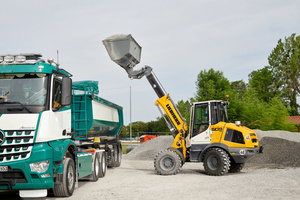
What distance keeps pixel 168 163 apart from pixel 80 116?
418 cm

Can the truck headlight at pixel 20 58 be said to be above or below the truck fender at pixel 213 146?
above

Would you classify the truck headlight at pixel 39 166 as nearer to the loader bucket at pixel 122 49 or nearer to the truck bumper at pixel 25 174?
the truck bumper at pixel 25 174

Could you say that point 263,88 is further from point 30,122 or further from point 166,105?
point 30,122

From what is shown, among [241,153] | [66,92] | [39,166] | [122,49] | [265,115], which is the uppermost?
[122,49]

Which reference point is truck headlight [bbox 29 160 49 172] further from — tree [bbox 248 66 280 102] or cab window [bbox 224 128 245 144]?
tree [bbox 248 66 280 102]

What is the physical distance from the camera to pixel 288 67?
A: 6044cm

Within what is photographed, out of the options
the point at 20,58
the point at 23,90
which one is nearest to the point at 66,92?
the point at 23,90

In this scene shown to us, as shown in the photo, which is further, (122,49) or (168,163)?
(168,163)

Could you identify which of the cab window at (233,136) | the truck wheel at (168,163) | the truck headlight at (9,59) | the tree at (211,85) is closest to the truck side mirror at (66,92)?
the truck headlight at (9,59)

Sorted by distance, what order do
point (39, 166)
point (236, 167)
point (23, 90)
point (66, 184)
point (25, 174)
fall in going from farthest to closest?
point (236, 167), point (66, 184), point (23, 90), point (39, 166), point (25, 174)

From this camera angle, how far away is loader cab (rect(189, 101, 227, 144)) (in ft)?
45.7

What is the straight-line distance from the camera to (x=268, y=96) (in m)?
63.2

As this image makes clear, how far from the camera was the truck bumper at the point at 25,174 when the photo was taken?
22.9ft

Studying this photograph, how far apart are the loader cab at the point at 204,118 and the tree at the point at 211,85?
36.9 metres
